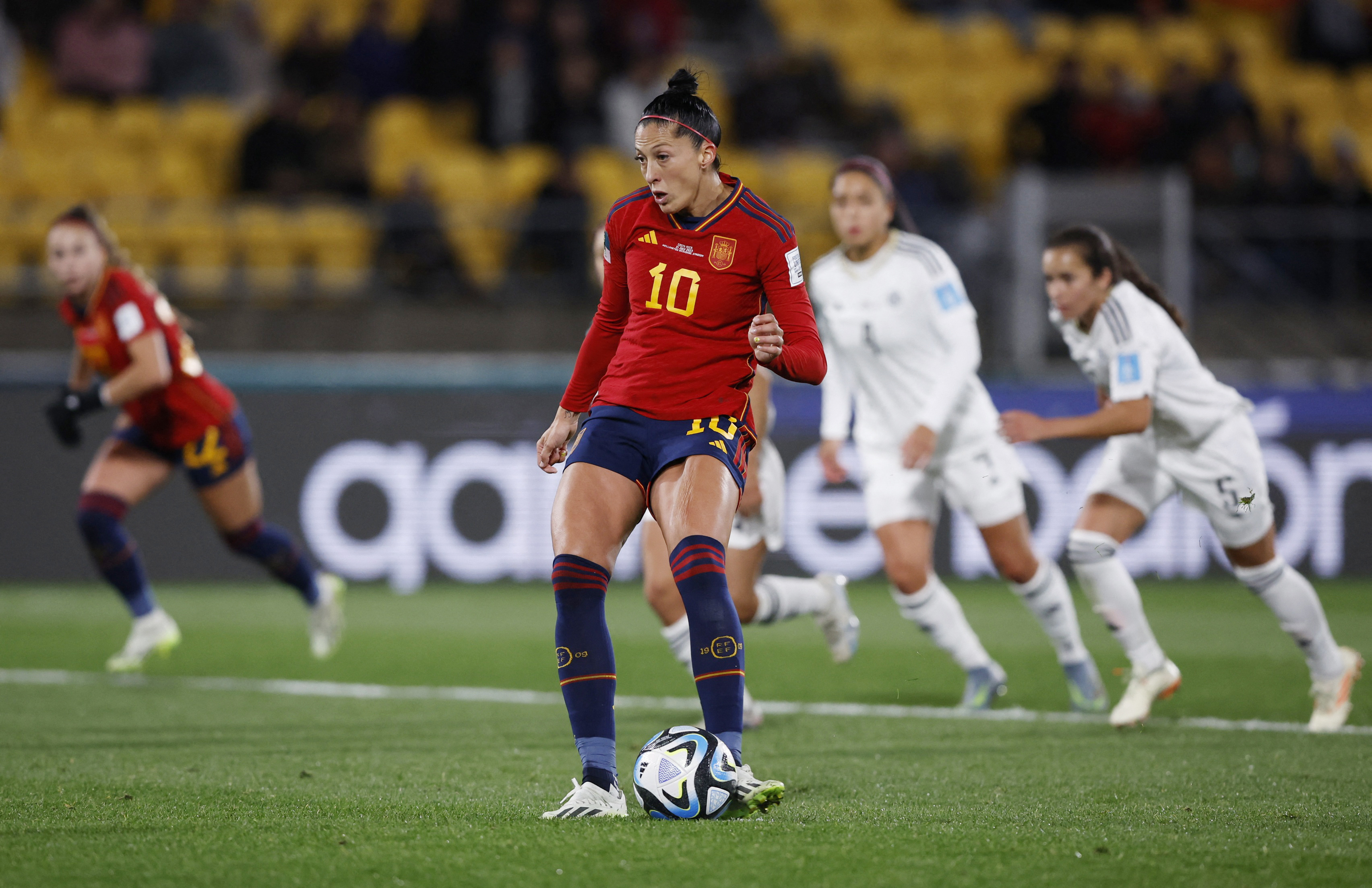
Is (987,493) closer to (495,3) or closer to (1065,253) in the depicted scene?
(1065,253)

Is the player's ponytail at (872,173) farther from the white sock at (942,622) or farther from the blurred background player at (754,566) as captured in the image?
the white sock at (942,622)

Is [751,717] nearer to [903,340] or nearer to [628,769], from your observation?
[628,769]

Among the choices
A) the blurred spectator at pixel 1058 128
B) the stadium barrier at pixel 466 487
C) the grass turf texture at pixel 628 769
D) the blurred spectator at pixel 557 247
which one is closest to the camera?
the grass turf texture at pixel 628 769

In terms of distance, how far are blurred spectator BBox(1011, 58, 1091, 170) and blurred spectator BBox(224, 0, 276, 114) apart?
7311 mm

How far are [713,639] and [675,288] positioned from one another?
1.03 m

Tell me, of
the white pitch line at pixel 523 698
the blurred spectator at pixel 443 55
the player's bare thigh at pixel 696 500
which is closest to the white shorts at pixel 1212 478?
the white pitch line at pixel 523 698

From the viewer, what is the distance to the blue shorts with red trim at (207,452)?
8266 mm

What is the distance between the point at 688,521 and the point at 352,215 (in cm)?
891

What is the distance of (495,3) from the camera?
1532 centimetres

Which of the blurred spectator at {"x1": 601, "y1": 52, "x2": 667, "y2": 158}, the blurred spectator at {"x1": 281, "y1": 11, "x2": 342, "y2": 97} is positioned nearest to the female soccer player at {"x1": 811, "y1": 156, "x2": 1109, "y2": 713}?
the blurred spectator at {"x1": 601, "y1": 52, "x2": 667, "y2": 158}

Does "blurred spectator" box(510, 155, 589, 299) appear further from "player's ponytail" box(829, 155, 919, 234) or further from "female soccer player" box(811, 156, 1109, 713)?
"player's ponytail" box(829, 155, 919, 234)

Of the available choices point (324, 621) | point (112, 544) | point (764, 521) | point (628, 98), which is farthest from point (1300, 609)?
point (628, 98)

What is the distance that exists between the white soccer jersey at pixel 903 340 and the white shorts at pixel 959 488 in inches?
3.0

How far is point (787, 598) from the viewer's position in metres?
6.70
